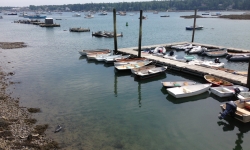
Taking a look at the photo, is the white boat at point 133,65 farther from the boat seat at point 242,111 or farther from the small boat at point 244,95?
the boat seat at point 242,111

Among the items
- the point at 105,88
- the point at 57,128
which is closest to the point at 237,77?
the point at 105,88

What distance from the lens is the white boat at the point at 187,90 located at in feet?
61.0

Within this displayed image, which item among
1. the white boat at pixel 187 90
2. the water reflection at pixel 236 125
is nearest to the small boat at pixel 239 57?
the white boat at pixel 187 90

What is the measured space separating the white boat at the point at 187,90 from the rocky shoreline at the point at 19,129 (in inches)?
419

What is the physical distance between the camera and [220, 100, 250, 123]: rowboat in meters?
14.1

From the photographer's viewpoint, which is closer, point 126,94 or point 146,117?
point 146,117

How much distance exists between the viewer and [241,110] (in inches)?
597

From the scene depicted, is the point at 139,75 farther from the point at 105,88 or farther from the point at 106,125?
the point at 106,125

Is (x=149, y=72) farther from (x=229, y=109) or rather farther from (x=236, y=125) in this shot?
(x=236, y=125)

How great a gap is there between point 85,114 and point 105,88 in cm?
588

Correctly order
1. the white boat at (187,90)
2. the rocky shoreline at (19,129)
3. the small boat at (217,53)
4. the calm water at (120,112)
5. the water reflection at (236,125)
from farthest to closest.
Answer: the small boat at (217,53), the white boat at (187,90), the water reflection at (236,125), the calm water at (120,112), the rocky shoreline at (19,129)

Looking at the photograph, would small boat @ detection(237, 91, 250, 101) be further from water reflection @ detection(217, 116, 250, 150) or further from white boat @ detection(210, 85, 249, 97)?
water reflection @ detection(217, 116, 250, 150)

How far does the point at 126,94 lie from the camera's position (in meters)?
20.3

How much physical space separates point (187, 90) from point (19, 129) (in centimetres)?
1357
